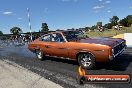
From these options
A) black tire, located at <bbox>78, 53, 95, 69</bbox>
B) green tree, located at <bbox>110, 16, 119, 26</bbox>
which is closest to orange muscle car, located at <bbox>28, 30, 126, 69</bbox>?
black tire, located at <bbox>78, 53, 95, 69</bbox>

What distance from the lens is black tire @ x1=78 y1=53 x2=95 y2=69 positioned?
10022 millimetres

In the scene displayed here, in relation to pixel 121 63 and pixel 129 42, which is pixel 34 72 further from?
pixel 129 42

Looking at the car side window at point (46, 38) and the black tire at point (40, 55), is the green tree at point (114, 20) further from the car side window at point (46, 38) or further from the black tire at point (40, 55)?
the car side window at point (46, 38)

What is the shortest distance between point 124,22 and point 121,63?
1853 inches

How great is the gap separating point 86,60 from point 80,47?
1.84 ft

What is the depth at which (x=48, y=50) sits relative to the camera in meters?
12.4

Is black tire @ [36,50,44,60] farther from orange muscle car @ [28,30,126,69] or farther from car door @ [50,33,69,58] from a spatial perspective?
car door @ [50,33,69,58]

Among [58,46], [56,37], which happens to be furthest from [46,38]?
[58,46]

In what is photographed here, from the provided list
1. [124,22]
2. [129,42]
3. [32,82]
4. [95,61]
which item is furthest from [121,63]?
[124,22]

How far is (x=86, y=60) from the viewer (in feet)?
33.7

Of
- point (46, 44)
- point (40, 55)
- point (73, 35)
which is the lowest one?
point (40, 55)

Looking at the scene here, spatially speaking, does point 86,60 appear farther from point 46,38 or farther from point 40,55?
point 40,55

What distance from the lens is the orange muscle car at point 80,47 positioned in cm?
968

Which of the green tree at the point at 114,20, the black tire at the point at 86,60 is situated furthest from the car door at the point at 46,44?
the green tree at the point at 114,20
